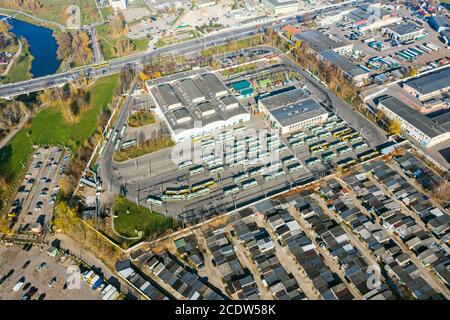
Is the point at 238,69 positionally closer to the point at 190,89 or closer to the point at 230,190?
the point at 190,89

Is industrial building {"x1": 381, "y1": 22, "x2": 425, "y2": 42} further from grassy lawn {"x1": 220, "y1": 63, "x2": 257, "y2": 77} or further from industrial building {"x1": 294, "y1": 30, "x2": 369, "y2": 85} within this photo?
grassy lawn {"x1": 220, "y1": 63, "x2": 257, "y2": 77}

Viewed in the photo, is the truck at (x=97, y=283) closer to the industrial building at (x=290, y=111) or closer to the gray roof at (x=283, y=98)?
the industrial building at (x=290, y=111)

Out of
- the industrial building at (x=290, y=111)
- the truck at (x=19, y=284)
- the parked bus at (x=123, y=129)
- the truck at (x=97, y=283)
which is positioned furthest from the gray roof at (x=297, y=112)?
the truck at (x=19, y=284)

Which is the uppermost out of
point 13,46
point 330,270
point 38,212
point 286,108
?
point 13,46

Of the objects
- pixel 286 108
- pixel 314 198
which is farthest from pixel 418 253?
pixel 286 108

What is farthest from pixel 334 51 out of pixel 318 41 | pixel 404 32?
pixel 404 32

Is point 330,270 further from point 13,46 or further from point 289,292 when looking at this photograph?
point 13,46

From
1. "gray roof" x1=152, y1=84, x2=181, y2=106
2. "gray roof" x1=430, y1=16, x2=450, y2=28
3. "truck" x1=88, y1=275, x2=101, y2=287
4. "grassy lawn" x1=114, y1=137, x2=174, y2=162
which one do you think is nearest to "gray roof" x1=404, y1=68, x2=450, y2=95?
"gray roof" x1=430, y1=16, x2=450, y2=28
